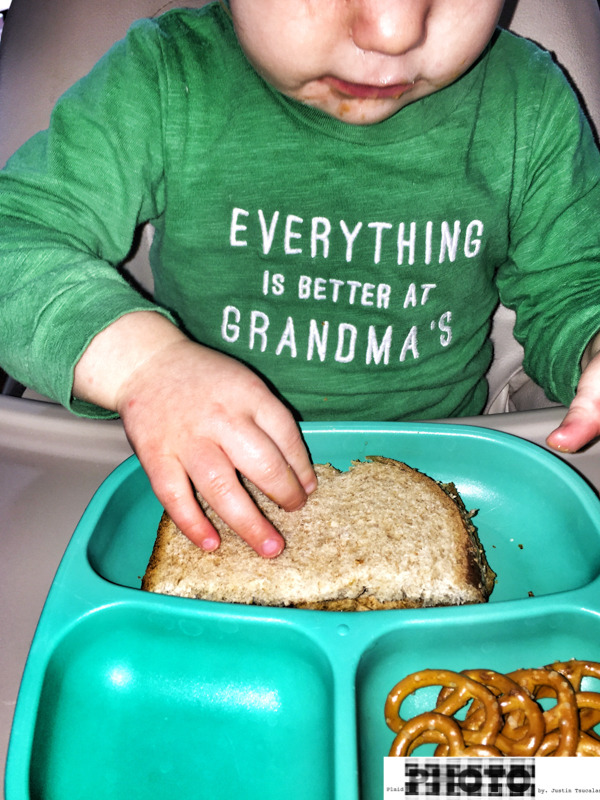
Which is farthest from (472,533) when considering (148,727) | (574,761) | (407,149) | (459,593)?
(407,149)

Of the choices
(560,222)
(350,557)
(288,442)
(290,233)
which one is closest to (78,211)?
(290,233)

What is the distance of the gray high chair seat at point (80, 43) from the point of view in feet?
3.07

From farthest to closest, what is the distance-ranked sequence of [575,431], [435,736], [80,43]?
[80,43] → [575,431] → [435,736]

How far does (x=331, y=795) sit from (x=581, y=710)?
196 mm

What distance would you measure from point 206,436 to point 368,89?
1.04 ft

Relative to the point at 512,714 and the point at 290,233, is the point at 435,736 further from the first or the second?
the point at 290,233

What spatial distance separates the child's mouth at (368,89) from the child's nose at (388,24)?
43 mm

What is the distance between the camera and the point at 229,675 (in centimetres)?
53

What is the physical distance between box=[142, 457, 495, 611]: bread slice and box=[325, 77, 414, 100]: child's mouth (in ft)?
1.09

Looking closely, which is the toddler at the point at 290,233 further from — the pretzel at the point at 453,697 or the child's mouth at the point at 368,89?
the pretzel at the point at 453,697

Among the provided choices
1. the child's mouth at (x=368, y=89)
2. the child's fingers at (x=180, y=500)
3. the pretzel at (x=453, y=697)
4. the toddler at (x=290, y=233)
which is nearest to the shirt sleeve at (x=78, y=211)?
the toddler at (x=290, y=233)

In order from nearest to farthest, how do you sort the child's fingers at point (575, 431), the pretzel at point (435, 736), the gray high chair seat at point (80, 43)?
1. the pretzel at point (435, 736)
2. the child's fingers at point (575, 431)
3. the gray high chair seat at point (80, 43)

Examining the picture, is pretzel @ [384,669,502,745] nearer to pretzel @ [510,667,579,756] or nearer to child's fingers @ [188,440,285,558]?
pretzel @ [510,667,579,756]

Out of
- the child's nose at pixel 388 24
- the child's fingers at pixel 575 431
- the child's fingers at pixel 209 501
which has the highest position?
the child's nose at pixel 388 24
